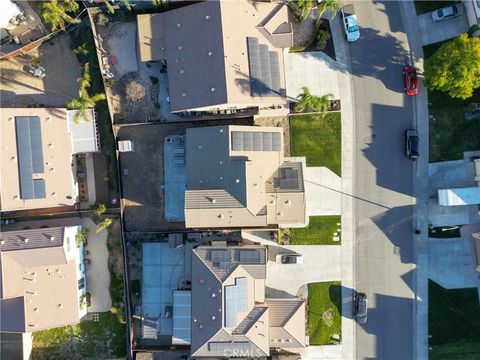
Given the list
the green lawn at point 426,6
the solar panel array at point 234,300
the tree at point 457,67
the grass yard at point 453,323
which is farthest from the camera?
the green lawn at point 426,6

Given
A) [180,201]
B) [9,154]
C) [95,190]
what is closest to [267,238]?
[180,201]

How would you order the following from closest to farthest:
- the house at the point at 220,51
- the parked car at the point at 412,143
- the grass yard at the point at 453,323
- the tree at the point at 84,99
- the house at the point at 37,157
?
the house at the point at 220,51 → the house at the point at 37,157 → the tree at the point at 84,99 → the parked car at the point at 412,143 → the grass yard at the point at 453,323

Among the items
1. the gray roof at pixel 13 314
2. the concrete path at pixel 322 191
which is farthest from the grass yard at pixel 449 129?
the gray roof at pixel 13 314

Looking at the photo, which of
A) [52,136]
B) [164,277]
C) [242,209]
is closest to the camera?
[242,209]

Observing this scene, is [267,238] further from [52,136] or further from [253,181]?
[52,136]

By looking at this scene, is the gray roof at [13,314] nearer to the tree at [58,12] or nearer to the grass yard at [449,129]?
the tree at [58,12]

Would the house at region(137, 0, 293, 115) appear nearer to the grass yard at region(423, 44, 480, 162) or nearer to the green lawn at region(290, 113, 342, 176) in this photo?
the green lawn at region(290, 113, 342, 176)

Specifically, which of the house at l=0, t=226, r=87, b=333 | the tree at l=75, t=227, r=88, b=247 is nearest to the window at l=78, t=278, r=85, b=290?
the house at l=0, t=226, r=87, b=333
